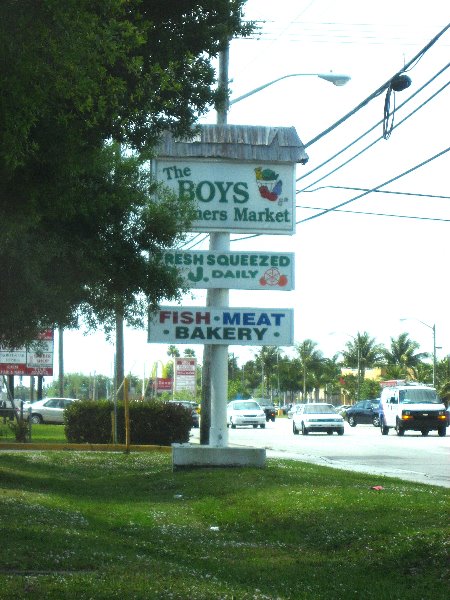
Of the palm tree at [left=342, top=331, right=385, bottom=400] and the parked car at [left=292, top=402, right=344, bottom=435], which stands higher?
the palm tree at [left=342, top=331, right=385, bottom=400]

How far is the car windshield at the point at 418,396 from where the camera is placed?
4316 cm

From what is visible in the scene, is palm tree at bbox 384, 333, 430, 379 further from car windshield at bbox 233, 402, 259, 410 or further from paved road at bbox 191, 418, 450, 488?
paved road at bbox 191, 418, 450, 488

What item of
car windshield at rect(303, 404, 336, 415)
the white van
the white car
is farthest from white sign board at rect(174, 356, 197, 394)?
the white van

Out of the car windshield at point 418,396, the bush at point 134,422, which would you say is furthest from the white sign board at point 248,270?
the car windshield at point 418,396

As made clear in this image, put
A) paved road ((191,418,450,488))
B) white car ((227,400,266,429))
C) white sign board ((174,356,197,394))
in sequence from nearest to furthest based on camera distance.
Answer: paved road ((191,418,450,488)) → white sign board ((174,356,197,394)) → white car ((227,400,266,429))

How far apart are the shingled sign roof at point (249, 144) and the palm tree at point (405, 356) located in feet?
274

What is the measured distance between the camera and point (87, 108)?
6883 millimetres

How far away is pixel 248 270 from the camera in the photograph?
17453mm

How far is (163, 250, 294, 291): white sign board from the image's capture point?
683 inches

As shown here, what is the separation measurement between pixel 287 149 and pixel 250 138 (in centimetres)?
68

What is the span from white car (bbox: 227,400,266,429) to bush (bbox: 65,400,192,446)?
25.9 meters

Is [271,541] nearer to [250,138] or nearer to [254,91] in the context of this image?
[250,138]

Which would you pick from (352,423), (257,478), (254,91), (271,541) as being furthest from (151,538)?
(352,423)

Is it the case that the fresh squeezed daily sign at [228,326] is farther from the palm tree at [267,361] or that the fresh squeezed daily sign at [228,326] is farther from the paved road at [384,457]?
the palm tree at [267,361]
